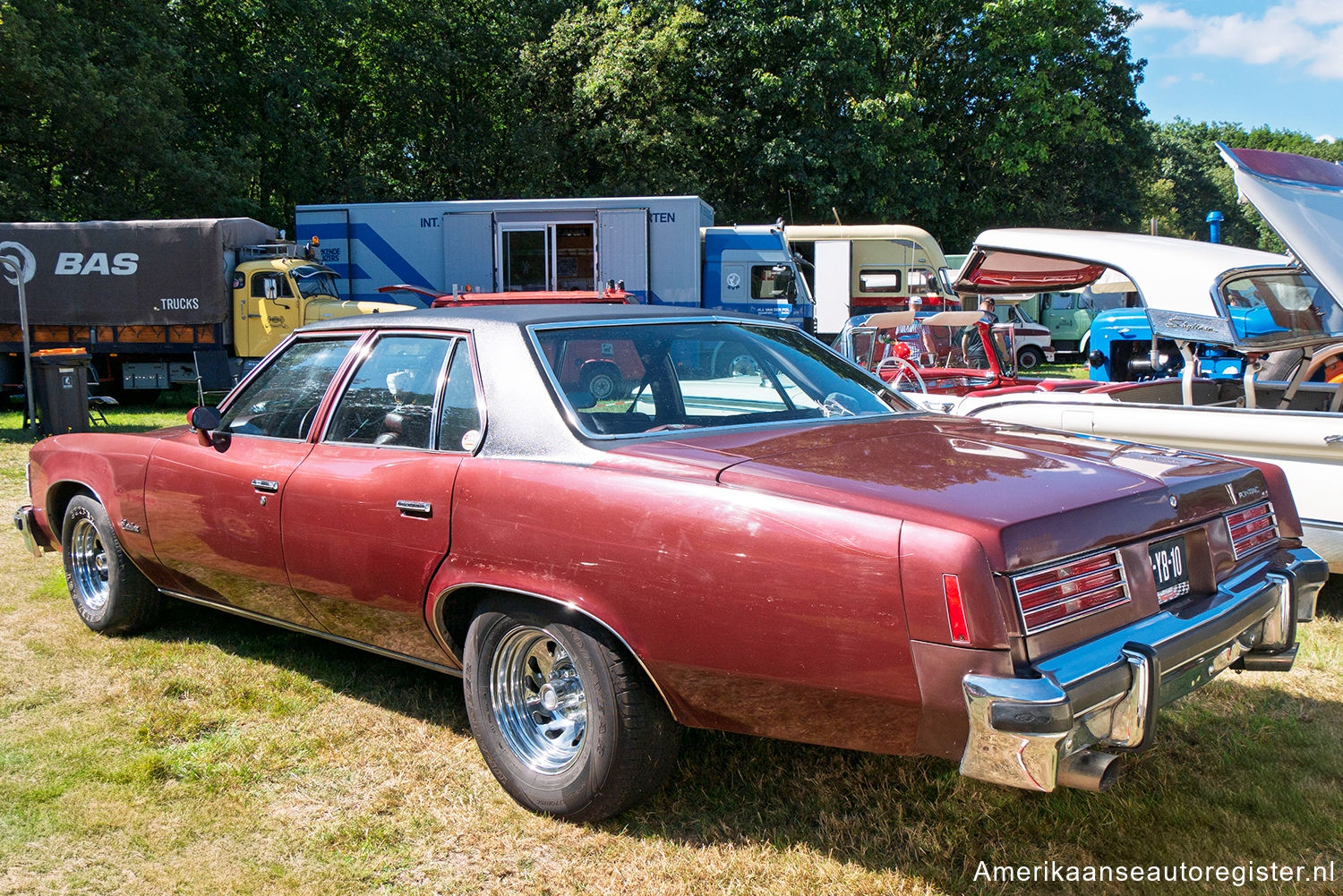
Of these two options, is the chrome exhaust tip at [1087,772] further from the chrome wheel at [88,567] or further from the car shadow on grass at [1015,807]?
the chrome wheel at [88,567]

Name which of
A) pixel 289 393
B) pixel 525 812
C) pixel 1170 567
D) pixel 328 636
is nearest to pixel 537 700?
pixel 525 812

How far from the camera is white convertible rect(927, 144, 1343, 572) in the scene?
4.72 metres

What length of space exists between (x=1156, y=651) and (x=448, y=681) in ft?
9.42

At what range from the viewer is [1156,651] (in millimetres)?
2416

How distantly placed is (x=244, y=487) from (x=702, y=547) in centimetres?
213

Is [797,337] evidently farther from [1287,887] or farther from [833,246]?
[833,246]

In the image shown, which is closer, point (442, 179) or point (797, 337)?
point (797, 337)

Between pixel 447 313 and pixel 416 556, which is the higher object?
pixel 447 313

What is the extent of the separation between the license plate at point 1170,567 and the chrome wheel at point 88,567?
4.55m

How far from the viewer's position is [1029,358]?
80.8 feet

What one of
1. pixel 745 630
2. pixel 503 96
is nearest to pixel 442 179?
pixel 503 96

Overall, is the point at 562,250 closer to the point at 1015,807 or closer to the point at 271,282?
the point at 271,282

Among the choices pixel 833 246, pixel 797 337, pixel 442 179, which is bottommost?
pixel 797 337

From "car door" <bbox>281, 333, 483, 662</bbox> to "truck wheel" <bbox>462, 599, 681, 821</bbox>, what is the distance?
28 cm
